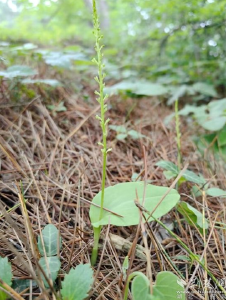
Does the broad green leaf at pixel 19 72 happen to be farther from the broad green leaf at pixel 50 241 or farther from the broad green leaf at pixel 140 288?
the broad green leaf at pixel 140 288

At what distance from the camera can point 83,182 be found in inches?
45.1

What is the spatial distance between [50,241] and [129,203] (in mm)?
281

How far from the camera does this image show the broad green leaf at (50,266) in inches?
26.0

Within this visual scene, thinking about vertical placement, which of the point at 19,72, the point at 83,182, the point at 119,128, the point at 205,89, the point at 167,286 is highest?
the point at 19,72

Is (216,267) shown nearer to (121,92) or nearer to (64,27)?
(121,92)

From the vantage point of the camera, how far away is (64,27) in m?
5.23

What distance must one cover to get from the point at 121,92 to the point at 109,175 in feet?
3.55

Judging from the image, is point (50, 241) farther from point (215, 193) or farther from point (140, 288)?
point (215, 193)

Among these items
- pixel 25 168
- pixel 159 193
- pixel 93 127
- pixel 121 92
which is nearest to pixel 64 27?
pixel 121 92

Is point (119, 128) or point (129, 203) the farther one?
point (119, 128)

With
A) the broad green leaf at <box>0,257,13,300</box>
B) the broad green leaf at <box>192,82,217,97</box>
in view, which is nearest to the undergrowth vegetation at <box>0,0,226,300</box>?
the broad green leaf at <box>0,257,13,300</box>

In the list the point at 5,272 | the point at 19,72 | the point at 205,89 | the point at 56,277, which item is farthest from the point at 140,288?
the point at 205,89

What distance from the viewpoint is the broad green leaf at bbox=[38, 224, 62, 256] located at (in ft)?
2.46

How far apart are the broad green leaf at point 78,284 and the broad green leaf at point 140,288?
0.38 ft
